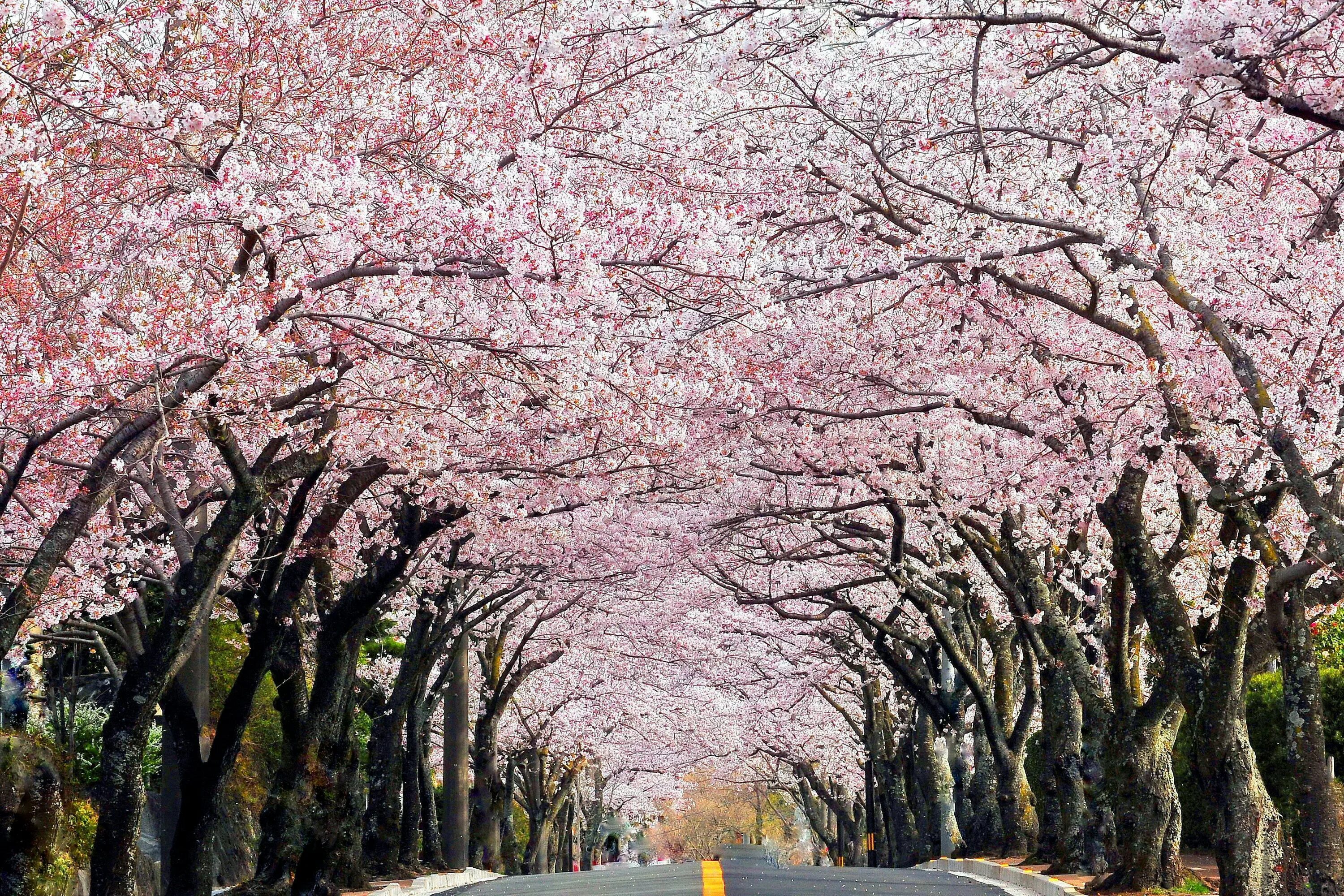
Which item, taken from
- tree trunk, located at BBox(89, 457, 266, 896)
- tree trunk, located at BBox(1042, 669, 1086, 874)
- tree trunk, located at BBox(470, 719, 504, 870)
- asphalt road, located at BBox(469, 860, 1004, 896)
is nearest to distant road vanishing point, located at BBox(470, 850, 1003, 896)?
asphalt road, located at BBox(469, 860, 1004, 896)

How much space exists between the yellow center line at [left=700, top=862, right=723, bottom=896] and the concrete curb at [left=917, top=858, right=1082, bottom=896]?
13.2 ft

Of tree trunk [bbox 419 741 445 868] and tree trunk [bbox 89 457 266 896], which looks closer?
tree trunk [bbox 89 457 266 896]

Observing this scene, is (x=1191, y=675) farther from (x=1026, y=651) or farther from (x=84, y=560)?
(x=84, y=560)

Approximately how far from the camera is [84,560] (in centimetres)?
1588

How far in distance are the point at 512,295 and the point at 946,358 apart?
7178 mm

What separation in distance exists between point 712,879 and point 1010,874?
14.3 ft

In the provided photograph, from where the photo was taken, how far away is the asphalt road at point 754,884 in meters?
18.0

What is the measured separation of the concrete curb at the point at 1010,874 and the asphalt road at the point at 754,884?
21.4 inches

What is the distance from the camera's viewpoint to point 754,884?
65.0ft

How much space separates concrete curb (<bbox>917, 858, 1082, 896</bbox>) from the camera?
58.2 feet

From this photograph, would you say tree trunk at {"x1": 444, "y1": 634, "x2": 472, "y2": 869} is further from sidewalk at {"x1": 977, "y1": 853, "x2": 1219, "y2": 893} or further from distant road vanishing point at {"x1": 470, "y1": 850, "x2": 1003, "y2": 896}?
sidewalk at {"x1": 977, "y1": 853, "x2": 1219, "y2": 893}

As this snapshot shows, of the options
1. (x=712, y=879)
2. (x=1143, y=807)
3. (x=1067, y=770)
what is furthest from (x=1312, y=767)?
(x=712, y=879)

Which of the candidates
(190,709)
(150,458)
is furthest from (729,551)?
(150,458)

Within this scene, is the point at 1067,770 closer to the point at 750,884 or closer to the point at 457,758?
the point at 750,884
